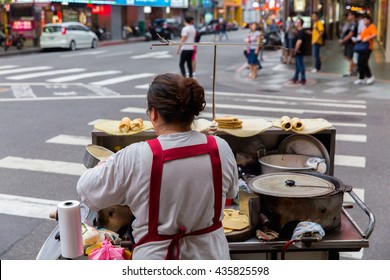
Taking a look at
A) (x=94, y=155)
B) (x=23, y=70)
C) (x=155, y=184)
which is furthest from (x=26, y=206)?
(x=23, y=70)

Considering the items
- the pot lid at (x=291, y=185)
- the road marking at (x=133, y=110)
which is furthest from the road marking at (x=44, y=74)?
the pot lid at (x=291, y=185)

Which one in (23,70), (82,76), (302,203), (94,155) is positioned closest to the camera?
(302,203)

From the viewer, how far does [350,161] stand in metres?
8.27

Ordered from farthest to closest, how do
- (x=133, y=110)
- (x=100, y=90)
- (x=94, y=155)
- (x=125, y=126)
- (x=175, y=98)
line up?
1. (x=100, y=90)
2. (x=133, y=110)
3. (x=125, y=126)
4. (x=94, y=155)
5. (x=175, y=98)

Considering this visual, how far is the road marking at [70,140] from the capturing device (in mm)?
→ 9320

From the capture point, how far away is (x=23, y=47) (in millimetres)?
33188

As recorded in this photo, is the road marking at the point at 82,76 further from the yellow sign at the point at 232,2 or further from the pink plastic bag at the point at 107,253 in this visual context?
the yellow sign at the point at 232,2

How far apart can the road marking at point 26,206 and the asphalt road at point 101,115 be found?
0.01 meters

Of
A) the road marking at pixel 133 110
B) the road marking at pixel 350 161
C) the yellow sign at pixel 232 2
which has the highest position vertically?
the yellow sign at pixel 232 2

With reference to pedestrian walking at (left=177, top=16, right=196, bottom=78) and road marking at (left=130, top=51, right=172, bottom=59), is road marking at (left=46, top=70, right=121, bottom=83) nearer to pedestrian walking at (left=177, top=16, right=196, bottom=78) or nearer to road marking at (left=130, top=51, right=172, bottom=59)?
pedestrian walking at (left=177, top=16, right=196, bottom=78)

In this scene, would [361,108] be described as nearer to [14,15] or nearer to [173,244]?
[173,244]

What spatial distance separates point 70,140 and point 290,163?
5632 millimetres

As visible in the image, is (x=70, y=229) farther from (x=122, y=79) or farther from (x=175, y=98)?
(x=122, y=79)

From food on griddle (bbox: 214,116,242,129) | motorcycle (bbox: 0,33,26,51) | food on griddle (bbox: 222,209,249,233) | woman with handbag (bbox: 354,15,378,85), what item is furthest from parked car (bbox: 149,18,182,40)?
food on griddle (bbox: 222,209,249,233)
